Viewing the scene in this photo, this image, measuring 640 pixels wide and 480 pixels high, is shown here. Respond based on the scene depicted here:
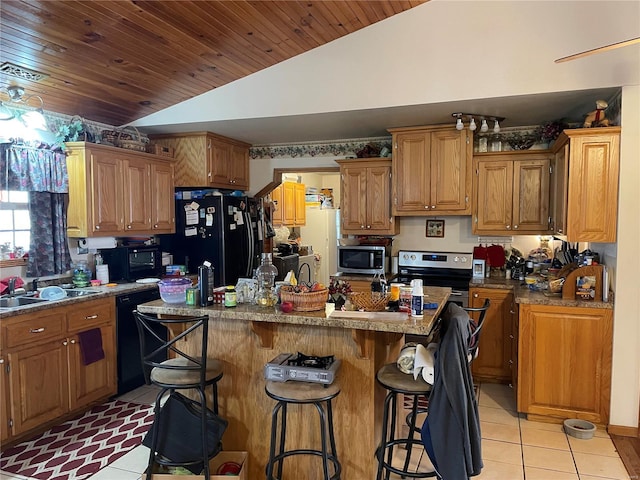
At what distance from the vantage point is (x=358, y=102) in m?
3.50

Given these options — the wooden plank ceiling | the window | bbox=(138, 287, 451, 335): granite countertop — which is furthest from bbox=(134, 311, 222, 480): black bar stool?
the window

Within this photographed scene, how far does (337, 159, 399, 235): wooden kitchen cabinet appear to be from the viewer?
4.46 meters

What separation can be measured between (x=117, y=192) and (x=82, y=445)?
2.10 meters

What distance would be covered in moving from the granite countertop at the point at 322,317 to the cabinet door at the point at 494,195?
2112mm

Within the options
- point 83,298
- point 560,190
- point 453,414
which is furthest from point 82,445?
point 560,190

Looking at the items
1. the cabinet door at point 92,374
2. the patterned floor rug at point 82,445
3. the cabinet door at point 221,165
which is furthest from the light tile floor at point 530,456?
the cabinet door at point 221,165

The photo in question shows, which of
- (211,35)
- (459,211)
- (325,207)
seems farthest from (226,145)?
(325,207)

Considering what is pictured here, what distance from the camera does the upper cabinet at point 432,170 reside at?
407cm

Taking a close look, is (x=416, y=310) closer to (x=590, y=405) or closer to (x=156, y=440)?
(x=156, y=440)

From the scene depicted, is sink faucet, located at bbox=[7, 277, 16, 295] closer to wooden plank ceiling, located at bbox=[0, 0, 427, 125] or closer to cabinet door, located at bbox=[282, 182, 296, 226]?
wooden plank ceiling, located at bbox=[0, 0, 427, 125]

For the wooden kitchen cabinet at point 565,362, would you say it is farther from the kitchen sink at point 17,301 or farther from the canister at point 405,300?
the kitchen sink at point 17,301

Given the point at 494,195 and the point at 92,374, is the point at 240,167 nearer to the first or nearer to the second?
the point at 92,374

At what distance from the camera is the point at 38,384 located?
301 cm

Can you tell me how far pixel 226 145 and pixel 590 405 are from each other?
4.17 m
